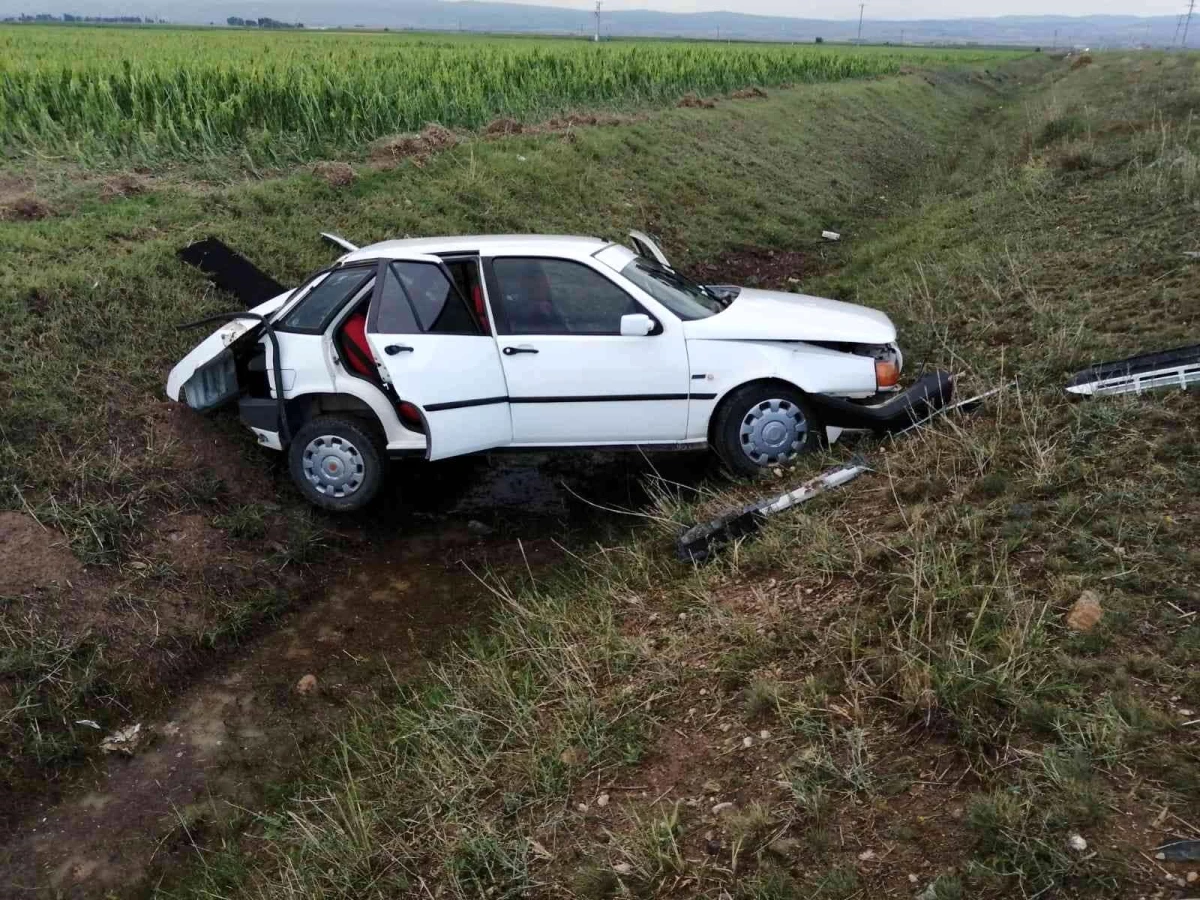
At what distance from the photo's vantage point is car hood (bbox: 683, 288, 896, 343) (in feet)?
18.2

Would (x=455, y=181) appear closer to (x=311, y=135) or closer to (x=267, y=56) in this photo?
(x=311, y=135)

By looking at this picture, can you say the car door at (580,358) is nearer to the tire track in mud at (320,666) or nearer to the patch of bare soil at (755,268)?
the tire track in mud at (320,666)

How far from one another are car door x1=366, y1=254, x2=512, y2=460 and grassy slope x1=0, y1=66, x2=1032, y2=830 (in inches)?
51.1

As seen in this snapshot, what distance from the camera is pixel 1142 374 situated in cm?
519

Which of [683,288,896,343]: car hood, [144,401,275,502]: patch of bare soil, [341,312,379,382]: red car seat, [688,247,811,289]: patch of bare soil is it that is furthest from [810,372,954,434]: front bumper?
[688,247,811,289]: patch of bare soil

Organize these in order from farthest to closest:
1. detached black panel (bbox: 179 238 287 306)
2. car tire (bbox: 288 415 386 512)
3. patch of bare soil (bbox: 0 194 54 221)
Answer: patch of bare soil (bbox: 0 194 54 221)
detached black panel (bbox: 179 238 287 306)
car tire (bbox: 288 415 386 512)

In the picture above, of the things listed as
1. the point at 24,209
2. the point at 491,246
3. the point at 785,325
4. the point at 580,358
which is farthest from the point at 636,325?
the point at 24,209

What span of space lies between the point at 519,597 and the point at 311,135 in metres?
9.51

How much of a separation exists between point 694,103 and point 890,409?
15730mm

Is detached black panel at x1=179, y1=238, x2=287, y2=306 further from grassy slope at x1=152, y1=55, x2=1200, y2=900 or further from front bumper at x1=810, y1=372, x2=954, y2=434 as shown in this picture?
front bumper at x1=810, y1=372, x2=954, y2=434

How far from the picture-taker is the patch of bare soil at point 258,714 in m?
3.81

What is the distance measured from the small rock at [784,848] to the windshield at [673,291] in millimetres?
3417

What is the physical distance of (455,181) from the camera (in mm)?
11188

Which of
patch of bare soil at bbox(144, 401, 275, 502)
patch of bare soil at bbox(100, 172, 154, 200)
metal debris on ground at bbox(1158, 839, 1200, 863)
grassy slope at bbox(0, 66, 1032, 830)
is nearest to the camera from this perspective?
metal debris on ground at bbox(1158, 839, 1200, 863)
